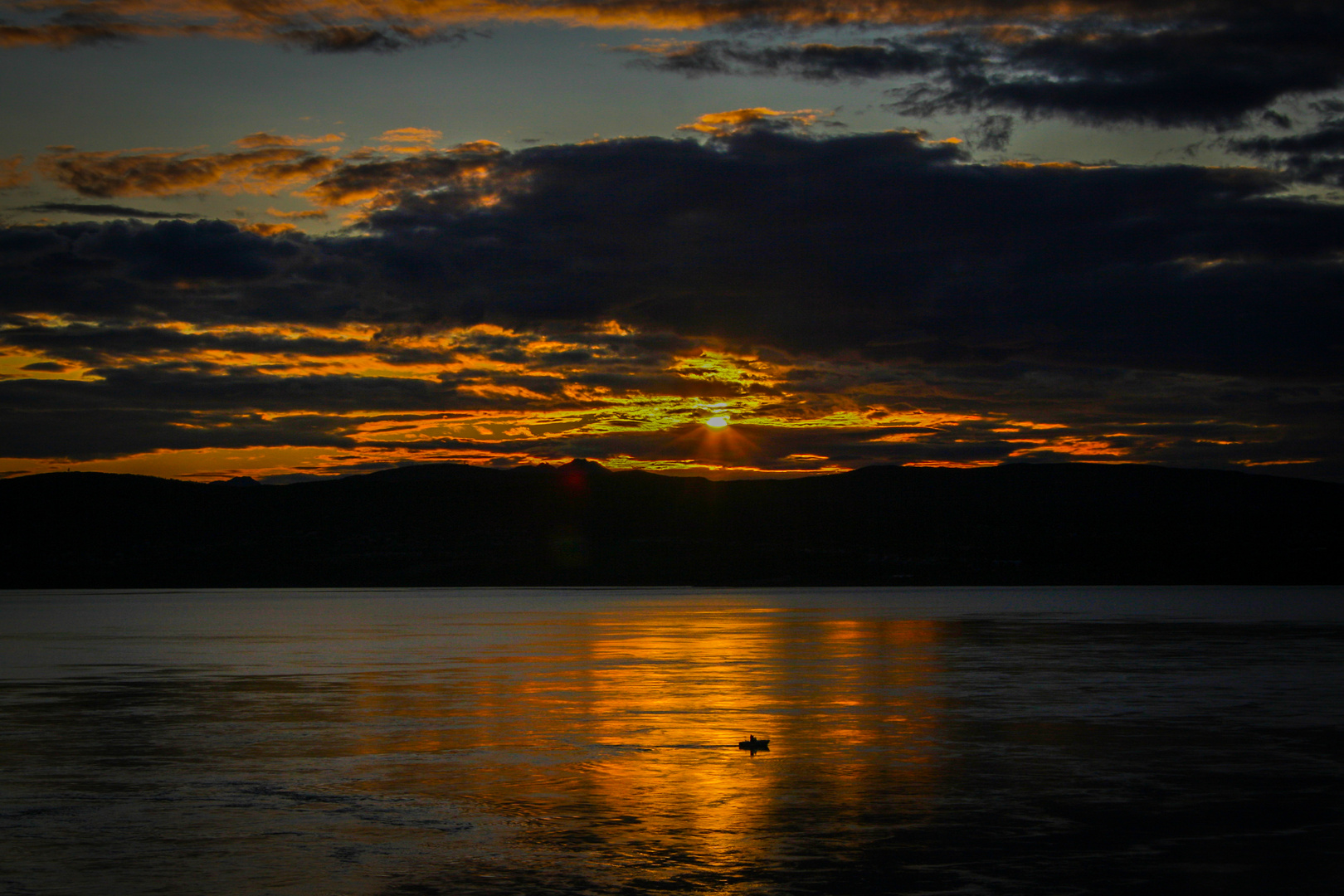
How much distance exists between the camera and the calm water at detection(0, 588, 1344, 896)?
46.3 feet

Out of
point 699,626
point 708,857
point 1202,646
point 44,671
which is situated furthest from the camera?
point 699,626

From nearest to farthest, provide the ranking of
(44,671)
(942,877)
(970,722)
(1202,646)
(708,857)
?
(942,877)
(708,857)
(970,722)
(44,671)
(1202,646)

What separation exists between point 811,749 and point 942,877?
9.13 meters

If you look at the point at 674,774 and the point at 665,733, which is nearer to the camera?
the point at 674,774

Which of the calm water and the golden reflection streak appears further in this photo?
the golden reflection streak

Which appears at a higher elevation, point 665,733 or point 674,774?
point 674,774

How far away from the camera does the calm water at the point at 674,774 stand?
556 inches

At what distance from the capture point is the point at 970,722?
85.6ft

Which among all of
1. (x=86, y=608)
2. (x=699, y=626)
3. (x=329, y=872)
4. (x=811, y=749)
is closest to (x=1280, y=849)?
(x=811, y=749)

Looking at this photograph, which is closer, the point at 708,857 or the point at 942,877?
the point at 942,877

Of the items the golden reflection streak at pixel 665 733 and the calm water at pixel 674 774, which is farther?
the golden reflection streak at pixel 665 733

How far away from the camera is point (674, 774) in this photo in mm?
20203

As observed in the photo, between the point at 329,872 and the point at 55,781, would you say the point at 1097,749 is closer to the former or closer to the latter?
the point at 329,872

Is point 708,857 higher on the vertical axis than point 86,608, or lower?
higher
